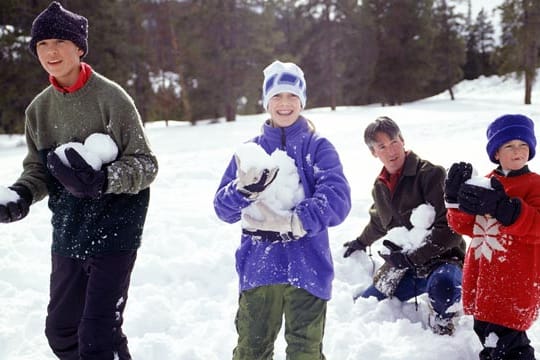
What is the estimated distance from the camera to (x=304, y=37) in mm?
29031

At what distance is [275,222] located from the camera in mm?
2162

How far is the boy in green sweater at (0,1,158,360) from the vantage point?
235 centimetres

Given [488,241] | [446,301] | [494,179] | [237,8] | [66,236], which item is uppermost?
[237,8]

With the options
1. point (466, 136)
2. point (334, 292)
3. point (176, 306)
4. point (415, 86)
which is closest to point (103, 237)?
point (176, 306)

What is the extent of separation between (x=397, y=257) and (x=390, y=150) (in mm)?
757

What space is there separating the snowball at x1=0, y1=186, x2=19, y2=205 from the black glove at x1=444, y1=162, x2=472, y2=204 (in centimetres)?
219

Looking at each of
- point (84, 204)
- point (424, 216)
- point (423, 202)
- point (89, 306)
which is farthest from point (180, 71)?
point (89, 306)

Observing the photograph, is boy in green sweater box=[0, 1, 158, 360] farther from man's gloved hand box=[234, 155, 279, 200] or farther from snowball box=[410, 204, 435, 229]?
snowball box=[410, 204, 435, 229]

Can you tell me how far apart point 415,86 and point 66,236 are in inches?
1237

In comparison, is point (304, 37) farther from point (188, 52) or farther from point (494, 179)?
point (494, 179)

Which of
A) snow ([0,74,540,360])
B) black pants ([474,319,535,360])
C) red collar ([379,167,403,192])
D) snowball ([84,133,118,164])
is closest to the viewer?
snowball ([84,133,118,164])

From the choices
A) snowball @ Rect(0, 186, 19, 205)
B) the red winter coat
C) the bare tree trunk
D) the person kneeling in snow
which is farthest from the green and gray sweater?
the bare tree trunk

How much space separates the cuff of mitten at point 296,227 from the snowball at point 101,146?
0.96 meters

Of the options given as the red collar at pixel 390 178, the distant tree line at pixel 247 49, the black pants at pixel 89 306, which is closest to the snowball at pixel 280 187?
the black pants at pixel 89 306
